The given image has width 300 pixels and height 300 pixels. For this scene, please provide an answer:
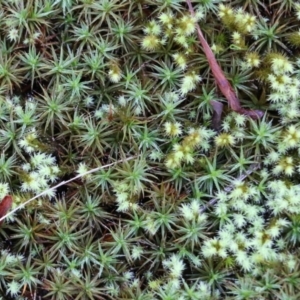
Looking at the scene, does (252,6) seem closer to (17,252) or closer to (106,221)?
(106,221)

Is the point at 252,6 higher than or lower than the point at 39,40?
higher

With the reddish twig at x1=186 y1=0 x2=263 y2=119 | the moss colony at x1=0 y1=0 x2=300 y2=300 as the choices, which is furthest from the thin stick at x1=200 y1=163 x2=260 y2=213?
the reddish twig at x1=186 y1=0 x2=263 y2=119

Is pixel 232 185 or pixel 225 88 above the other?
pixel 225 88

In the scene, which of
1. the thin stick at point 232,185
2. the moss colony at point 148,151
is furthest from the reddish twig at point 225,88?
the thin stick at point 232,185

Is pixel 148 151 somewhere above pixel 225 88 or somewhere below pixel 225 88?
below

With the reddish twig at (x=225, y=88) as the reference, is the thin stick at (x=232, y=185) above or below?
below

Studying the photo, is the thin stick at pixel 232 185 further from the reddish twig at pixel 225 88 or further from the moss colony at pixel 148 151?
the reddish twig at pixel 225 88

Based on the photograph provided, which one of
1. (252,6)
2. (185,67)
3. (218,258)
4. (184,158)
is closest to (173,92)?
(185,67)

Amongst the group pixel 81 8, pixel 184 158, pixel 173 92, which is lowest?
pixel 184 158
